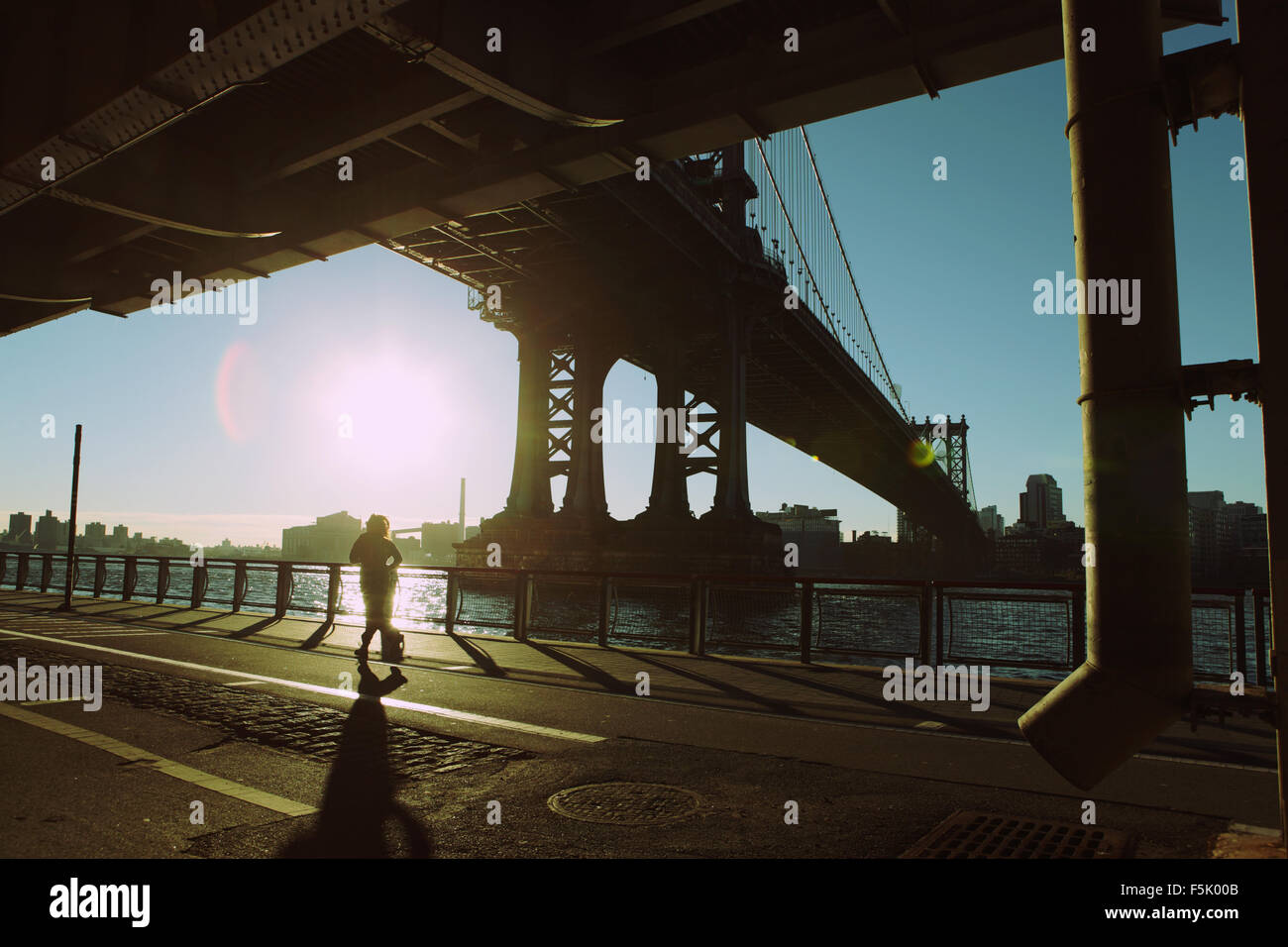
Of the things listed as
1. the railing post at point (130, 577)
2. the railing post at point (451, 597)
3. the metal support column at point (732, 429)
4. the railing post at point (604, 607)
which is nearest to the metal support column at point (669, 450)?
the metal support column at point (732, 429)

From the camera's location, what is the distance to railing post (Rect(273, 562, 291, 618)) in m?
16.7

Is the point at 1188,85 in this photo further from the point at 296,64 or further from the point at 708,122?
the point at 296,64

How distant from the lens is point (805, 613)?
1101cm

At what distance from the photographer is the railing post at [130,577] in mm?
20656

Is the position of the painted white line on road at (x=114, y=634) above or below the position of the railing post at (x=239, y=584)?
below

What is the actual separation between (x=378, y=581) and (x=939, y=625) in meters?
7.04

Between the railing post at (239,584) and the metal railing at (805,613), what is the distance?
0.33m

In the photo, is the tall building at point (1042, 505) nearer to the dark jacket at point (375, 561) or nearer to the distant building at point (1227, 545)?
the distant building at point (1227, 545)

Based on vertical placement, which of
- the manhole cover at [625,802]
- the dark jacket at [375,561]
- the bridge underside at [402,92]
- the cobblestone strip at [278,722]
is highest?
the bridge underside at [402,92]

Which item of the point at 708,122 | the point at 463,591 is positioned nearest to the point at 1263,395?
the point at 708,122

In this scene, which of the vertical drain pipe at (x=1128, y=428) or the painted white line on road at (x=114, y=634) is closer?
the vertical drain pipe at (x=1128, y=428)

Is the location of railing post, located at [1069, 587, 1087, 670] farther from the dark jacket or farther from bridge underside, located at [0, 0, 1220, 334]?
the dark jacket

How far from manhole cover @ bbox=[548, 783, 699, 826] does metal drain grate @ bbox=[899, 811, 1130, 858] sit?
1.21 meters

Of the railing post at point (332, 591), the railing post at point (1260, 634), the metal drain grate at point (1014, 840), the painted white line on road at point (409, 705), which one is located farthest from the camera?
the railing post at point (332, 591)
